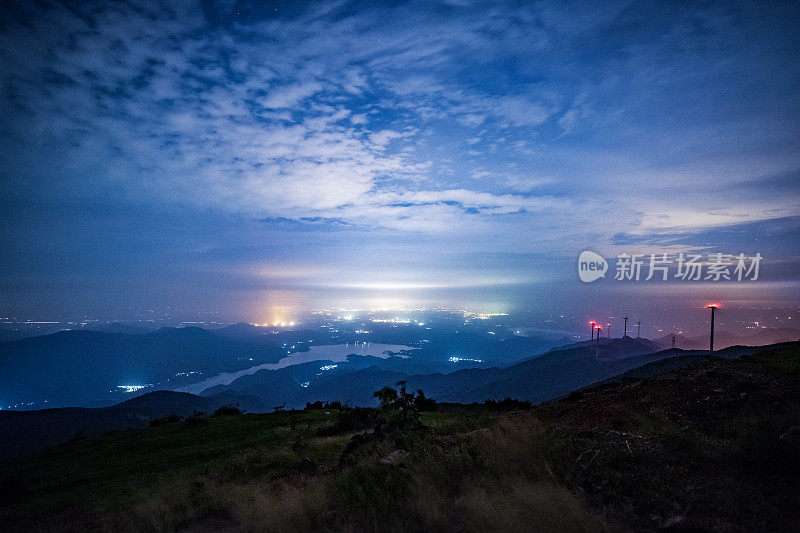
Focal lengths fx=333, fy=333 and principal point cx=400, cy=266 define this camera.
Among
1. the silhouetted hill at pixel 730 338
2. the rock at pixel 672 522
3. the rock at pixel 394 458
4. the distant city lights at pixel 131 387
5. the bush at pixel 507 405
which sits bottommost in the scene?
the distant city lights at pixel 131 387

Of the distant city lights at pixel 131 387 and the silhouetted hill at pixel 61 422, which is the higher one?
the silhouetted hill at pixel 61 422

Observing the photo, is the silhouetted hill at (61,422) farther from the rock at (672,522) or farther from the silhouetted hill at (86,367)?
the silhouetted hill at (86,367)

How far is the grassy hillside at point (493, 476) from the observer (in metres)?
4.47

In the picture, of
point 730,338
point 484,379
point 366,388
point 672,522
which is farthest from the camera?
point 366,388

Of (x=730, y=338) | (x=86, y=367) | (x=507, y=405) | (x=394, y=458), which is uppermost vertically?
(x=394, y=458)

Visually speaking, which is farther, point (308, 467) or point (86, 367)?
point (86, 367)

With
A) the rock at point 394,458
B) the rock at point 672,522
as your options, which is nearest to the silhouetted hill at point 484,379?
the rock at point 394,458

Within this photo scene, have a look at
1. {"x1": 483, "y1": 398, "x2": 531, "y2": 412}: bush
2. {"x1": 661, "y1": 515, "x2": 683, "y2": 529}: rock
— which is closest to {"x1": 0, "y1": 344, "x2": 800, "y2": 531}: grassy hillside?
{"x1": 661, "y1": 515, "x2": 683, "y2": 529}: rock

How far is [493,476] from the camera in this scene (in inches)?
223

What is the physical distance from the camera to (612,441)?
6.49m

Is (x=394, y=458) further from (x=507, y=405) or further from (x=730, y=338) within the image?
(x=730, y=338)

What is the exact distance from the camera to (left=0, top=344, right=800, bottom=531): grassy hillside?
447 cm

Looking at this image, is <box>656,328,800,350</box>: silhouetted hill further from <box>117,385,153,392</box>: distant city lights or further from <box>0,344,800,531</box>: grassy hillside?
<box>117,385,153,392</box>: distant city lights

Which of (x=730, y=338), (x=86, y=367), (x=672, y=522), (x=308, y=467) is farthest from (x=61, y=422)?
(x=86, y=367)
